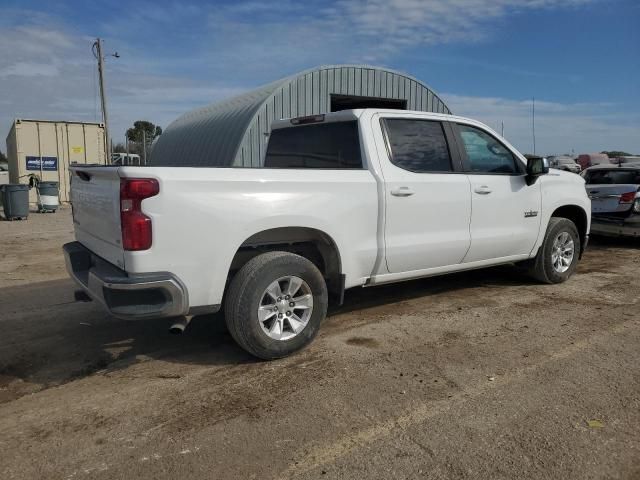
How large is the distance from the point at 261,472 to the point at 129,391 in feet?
4.57

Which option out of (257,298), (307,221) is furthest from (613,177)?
(257,298)

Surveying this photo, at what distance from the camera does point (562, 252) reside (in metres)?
6.71

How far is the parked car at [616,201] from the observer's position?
9.56m

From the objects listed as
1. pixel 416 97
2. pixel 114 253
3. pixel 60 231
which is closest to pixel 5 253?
pixel 60 231

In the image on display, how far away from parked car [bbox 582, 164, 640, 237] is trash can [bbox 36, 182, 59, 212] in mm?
15312

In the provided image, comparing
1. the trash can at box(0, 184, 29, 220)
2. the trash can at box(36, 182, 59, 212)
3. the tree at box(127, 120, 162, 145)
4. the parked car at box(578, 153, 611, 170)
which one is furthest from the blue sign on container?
the tree at box(127, 120, 162, 145)

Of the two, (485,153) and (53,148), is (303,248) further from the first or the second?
(53,148)

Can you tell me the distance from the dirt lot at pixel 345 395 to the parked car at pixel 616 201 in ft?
14.3

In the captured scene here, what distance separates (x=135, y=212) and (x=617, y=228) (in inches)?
350

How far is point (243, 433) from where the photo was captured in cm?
315

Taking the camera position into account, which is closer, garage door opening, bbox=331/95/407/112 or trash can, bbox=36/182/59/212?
garage door opening, bbox=331/95/407/112

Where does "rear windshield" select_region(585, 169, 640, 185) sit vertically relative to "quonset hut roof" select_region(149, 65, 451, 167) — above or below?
below

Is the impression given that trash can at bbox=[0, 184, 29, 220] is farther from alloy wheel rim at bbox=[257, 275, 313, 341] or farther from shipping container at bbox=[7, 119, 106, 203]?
alloy wheel rim at bbox=[257, 275, 313, 341]

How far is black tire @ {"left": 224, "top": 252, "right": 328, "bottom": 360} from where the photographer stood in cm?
397
